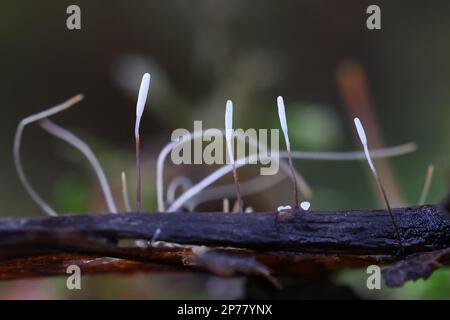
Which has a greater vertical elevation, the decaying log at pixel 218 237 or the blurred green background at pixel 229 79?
the blurred green background at pixel 229 79

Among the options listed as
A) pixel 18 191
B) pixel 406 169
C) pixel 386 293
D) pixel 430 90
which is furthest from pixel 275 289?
pixel 430 90

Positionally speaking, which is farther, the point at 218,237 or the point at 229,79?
the point at 229,79

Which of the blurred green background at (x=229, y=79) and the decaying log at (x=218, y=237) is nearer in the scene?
the decaying log at (x=218, y=237)

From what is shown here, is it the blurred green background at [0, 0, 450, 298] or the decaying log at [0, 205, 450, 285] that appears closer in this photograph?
the decaying log at [0, 205, 450, 285]

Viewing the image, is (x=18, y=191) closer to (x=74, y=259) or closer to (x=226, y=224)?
(x=74, y=259)

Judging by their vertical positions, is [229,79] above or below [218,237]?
Answer: above

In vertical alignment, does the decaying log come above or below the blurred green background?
below
